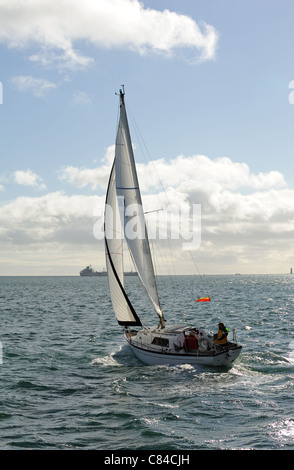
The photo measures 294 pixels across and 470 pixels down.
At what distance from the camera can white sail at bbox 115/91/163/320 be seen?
26359 mm

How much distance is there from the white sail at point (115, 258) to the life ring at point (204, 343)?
186 inches

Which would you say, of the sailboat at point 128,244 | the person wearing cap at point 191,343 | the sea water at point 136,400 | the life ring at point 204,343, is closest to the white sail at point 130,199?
the sailboat at point 128,244

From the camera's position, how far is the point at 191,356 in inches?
909

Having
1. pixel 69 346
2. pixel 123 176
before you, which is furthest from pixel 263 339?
pixel 123 176

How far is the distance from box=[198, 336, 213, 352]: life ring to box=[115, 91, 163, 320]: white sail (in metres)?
3.84

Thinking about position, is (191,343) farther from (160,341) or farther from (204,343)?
(160,341)

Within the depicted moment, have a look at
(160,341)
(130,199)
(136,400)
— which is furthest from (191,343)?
(130,199)

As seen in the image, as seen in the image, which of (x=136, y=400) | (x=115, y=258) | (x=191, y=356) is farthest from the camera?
(x=115, y=258)

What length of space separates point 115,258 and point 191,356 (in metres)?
Result: 7.59

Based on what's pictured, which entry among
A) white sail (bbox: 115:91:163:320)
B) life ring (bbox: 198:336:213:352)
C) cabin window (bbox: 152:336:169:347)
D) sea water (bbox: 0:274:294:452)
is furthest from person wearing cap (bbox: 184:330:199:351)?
white sail (bbox: 115:91:163:320)

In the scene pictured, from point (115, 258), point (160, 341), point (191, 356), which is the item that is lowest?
point (191, 356)

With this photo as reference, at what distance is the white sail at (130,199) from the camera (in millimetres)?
26359

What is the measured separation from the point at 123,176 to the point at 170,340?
9.93 meters
